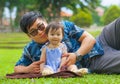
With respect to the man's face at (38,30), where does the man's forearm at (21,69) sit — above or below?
below

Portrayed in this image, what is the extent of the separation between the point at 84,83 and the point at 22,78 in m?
0.99

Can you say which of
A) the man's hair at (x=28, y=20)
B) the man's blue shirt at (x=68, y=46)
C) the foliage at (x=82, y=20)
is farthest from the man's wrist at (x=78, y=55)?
the foliage at (x=82, y=20)

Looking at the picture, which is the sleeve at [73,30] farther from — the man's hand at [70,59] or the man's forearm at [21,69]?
the man's forearm at [21,69]

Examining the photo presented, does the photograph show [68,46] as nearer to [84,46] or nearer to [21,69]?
[84,46]

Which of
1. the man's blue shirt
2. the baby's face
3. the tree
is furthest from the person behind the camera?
the tree

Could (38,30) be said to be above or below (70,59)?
above

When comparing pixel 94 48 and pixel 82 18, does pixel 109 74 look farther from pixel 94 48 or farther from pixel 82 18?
pixel 82 18

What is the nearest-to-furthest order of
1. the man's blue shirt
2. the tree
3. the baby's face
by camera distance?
the baby's face, the man's blue shirt, the tree

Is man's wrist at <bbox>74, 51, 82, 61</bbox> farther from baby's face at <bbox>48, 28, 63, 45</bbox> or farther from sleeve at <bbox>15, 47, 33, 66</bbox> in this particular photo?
sleeve at <bbox>15, 47, 33, 66</bbox>

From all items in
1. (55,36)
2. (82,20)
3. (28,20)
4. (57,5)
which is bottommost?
(82,20)

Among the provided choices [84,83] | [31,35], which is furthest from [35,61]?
[84,83]

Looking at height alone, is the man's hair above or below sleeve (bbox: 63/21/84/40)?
above

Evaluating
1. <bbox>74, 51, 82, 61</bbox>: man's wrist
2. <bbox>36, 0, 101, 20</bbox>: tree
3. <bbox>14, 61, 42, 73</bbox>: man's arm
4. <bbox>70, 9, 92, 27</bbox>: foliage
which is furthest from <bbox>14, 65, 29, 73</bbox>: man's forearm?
<bbox>70, 9, 92, 27</bbox>: foliage

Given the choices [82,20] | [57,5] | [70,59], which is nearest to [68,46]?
[70,59]
